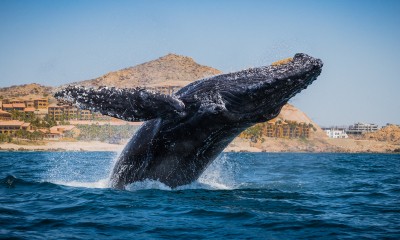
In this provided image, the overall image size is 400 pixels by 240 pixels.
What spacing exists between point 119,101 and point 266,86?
6.76 ft

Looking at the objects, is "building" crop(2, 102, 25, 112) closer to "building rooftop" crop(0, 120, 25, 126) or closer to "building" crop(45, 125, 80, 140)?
"building rooftop" crop(0, 120, 25, 126)

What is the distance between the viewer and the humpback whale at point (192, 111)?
6656mm

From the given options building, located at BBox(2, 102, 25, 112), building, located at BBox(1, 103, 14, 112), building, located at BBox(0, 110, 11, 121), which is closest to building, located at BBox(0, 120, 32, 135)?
building, located at BBox(0, 110, 11, 121)

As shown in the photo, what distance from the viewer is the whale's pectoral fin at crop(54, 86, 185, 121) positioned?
658cm

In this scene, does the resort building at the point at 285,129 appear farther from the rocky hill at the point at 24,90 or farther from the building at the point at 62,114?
the rocky hill at the point at 24,90

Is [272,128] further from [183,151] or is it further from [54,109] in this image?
[183,151]

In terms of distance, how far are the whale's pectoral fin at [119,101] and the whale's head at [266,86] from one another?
108 cm

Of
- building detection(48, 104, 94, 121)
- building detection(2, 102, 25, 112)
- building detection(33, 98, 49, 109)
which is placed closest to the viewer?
building detection(48, 104, 94, 121)

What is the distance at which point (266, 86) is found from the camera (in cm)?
688

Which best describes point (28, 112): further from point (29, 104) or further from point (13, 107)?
point (29, 104)

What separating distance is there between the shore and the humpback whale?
79262mm

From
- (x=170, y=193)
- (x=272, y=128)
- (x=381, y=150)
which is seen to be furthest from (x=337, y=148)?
(x=170, y=193)

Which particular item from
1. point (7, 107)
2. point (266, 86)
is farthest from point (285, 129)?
point (266, 86)

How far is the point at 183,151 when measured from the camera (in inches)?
297
